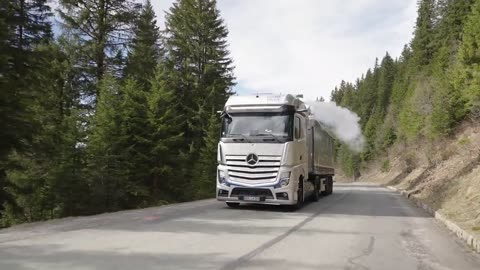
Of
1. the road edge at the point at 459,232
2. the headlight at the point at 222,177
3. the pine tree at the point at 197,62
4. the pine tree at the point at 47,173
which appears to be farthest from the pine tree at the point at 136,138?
the road edge at the point at 459,232

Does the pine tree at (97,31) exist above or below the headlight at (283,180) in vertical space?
above

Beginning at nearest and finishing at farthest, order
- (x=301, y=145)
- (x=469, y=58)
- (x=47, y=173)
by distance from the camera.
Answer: (x=301, y=145)
(x=47, y=173)
(x=469, y=58)

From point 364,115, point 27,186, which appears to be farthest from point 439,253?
point 364,115

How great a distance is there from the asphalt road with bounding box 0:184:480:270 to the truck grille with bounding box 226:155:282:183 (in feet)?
5.25

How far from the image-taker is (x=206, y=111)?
3703 cm

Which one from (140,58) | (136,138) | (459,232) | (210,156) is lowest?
(459,232)

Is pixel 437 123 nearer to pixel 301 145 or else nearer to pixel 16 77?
pixel 301 145

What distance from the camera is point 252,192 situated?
14703mm

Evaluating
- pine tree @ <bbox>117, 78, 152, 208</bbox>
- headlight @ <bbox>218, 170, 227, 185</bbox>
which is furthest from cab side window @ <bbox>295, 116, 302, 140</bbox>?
pine tree @ <bbox>117, 78, 152, 208</bbox>

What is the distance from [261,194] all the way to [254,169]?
832 millimetres

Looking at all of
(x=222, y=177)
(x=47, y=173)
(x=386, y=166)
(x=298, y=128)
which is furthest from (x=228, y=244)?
(x=386, y=166)

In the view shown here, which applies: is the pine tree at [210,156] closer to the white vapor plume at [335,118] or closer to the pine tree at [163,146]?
the pine tree at [163,146]

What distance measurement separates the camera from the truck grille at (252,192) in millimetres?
14562

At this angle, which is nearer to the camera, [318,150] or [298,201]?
[298,201]
